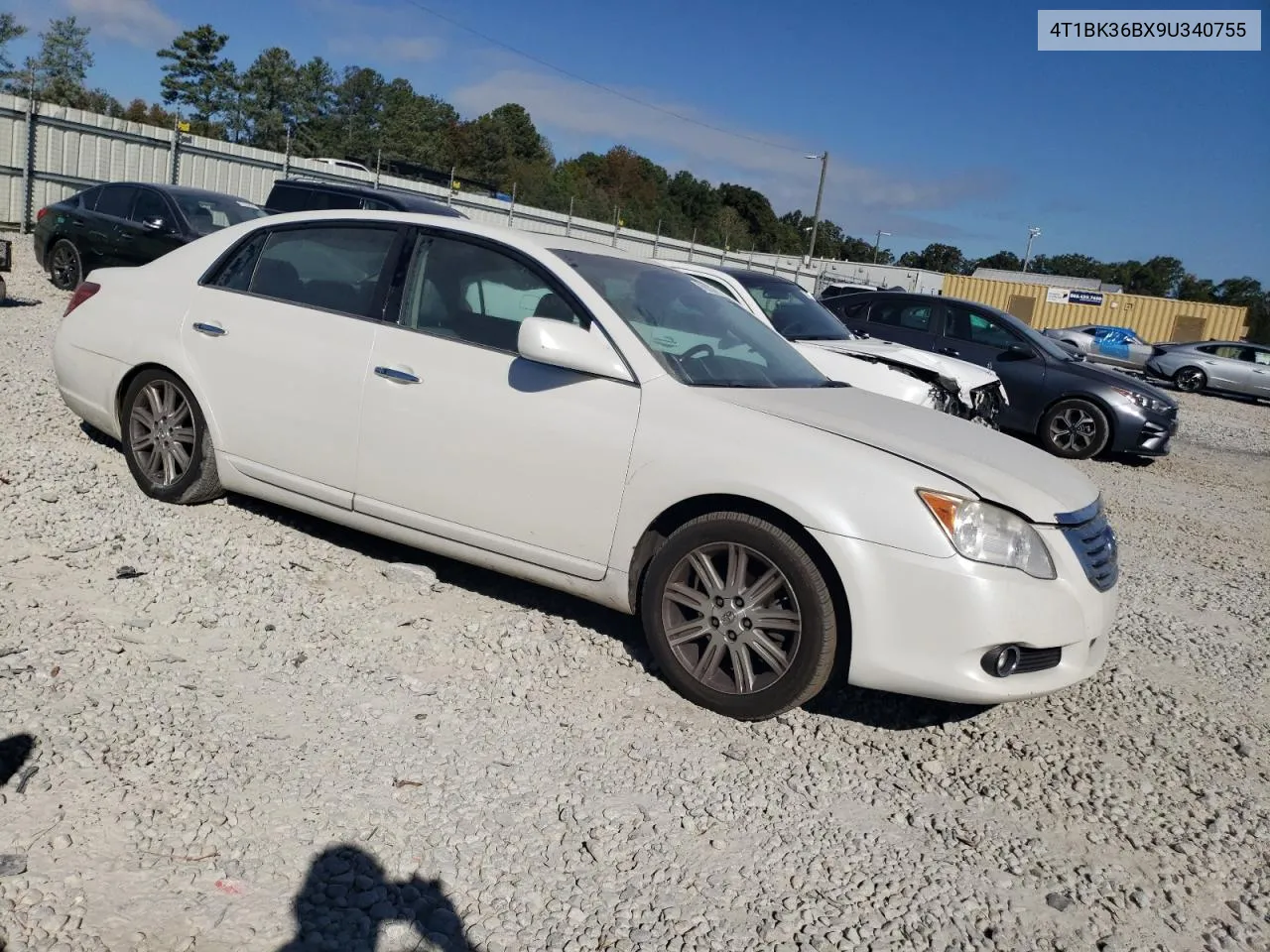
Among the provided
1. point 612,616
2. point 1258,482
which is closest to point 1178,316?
point 1258,482

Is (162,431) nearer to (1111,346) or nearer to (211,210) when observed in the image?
(211,210)

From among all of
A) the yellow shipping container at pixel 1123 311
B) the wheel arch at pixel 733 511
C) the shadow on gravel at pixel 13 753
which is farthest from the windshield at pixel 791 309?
the yellow shipping container at pixel 1123 311

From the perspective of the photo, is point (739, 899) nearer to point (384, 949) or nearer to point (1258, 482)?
point (384, 949)

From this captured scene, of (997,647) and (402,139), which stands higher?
(402,139)

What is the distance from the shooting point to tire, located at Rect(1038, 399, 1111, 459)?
460 inches

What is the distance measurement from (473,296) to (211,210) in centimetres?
993

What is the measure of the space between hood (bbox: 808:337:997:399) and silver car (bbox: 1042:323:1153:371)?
63.6 feet

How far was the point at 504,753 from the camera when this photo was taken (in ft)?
11.1

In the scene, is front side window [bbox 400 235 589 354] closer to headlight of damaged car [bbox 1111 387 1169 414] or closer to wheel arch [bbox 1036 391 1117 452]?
wheel arch [bbox 1036 391 1117 452]

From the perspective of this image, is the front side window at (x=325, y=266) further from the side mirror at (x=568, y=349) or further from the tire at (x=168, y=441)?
the side mirror at (x=568, y=349)

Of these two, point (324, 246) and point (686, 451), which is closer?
point (686, 451)

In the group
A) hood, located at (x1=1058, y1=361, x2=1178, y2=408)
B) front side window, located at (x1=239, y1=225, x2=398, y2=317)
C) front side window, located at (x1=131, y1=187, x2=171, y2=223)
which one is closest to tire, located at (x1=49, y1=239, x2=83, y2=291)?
front side window, located at (x1=131, y1=187, x2=171, y2=223)

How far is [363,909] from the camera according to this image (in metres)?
2.55

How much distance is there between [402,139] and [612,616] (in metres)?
74.3
